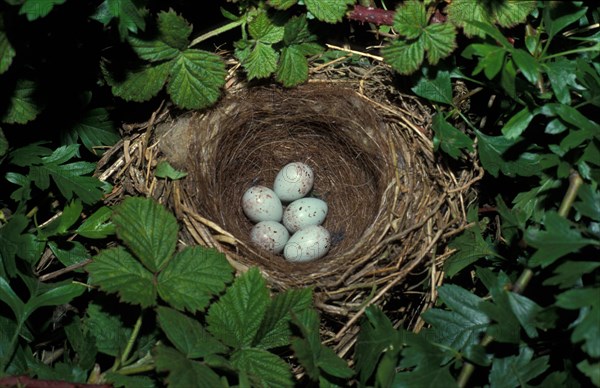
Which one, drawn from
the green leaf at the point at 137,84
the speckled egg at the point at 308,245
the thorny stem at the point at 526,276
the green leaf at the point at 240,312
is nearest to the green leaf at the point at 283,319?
the green leaf at the point at 240,312

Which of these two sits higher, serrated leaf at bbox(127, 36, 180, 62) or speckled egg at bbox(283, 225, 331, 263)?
serrated leaf at bbox(127, 36, 180, 62)

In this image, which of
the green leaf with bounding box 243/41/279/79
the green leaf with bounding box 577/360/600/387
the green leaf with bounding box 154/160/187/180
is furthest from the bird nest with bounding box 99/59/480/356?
the green leaf with bounding box 577/360/600/387

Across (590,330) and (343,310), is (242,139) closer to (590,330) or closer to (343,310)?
(343,310)

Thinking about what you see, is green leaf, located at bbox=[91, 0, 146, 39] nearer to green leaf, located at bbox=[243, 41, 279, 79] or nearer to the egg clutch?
green leaf, located at bbox=[243, 41, 279, 79]

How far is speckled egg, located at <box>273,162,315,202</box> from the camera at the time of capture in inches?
91.7

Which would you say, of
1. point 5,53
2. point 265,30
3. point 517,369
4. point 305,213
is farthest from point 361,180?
point 5,53

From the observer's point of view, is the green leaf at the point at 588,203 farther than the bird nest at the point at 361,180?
No

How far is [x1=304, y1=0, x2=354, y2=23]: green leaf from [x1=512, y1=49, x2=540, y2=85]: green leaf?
17.3 inches

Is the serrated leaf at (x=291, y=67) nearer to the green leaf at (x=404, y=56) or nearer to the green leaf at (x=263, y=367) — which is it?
the green leaf at (x=404, y=56)

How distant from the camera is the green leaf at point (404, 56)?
1778 millimetres

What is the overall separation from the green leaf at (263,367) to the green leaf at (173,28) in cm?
76

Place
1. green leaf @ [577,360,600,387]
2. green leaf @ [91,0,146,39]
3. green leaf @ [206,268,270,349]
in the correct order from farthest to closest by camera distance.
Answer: green leaf @ [206,268,270,349]
green leaf @ [91,0,146,39]
green leaf @ [577,360,600,387]

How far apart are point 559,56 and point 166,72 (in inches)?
36.7

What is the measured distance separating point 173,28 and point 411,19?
57 cm
